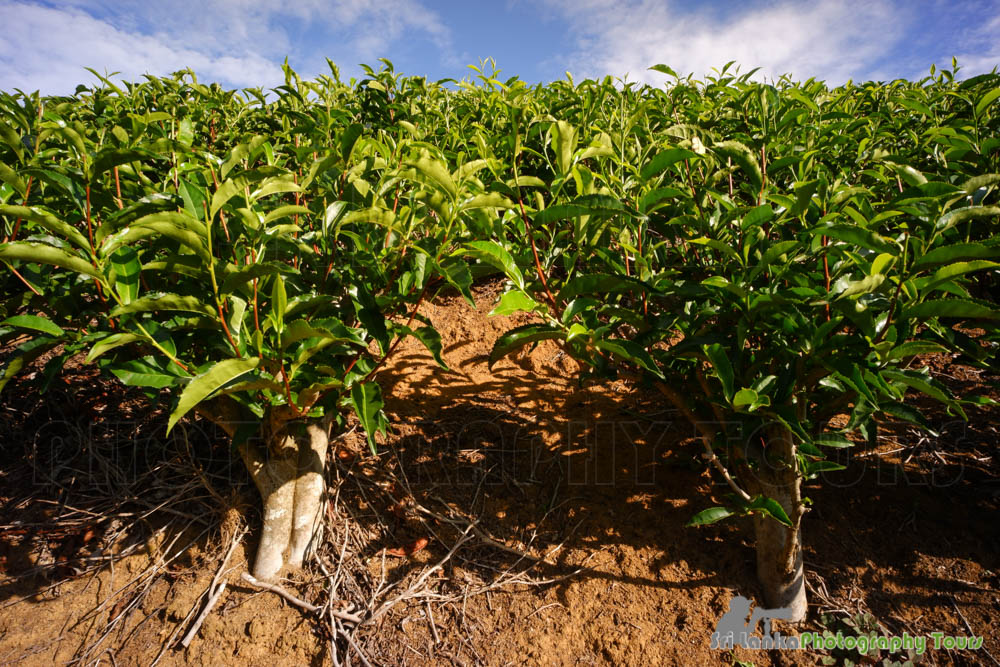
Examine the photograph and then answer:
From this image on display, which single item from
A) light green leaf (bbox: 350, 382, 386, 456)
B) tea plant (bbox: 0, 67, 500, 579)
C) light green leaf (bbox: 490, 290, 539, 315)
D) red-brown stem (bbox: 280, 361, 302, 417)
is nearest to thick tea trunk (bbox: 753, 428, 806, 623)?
light green leaf (bbox: 490, 290, 539, 315)

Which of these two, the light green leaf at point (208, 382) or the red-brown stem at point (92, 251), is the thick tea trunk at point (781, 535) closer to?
the light green leaf at point (208, 382)

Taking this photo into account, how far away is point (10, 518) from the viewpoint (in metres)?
2.78

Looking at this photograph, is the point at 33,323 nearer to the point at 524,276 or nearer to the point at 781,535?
the point at 524,276

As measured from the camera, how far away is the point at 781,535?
2053mm

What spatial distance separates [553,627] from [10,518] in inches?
108

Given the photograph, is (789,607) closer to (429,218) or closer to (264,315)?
(429,218)

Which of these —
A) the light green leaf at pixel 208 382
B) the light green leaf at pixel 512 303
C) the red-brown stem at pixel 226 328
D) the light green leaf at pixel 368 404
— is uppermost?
the light green leaf at pixel 512 303

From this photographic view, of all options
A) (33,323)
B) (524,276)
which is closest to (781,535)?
(524,276)

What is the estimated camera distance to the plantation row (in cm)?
150

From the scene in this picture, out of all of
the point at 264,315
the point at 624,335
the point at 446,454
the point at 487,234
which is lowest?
the point at 446,454

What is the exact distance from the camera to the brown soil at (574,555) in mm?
2115

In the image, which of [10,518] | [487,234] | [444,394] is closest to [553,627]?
[444,394]

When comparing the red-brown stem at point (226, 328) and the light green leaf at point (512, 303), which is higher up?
the light green leaf at point (512, 303)

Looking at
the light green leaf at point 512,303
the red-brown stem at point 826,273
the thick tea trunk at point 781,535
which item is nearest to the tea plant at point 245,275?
the light green leaf at point 512,303
